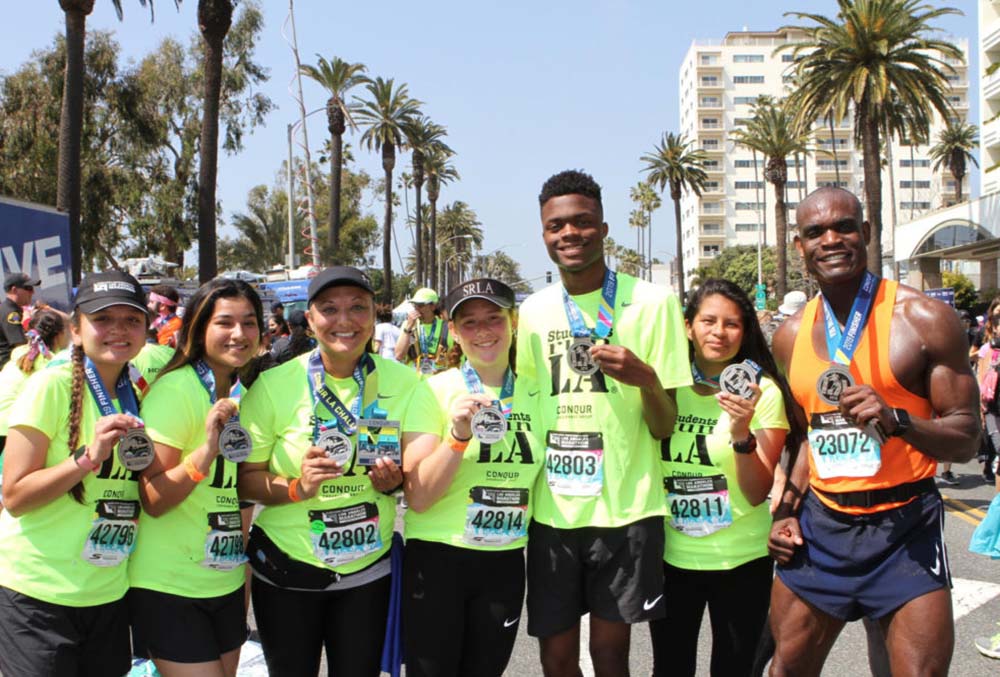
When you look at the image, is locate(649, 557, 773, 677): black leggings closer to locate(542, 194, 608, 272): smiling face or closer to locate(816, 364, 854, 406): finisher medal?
locate(816, 364, 854, 406): finisher medal

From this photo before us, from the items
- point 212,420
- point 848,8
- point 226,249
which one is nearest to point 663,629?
point 212,420

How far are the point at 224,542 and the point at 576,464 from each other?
143 centimetres

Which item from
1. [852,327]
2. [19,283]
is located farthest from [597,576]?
[19,283]

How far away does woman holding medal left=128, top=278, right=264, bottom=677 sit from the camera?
3037 mm

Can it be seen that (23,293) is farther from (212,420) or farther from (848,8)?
(848,8)

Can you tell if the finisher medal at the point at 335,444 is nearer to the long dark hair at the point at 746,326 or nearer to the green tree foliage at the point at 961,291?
the long dark hair at the point at 746,326

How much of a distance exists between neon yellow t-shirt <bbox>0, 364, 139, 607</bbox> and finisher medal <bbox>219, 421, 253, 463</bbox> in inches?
15.7

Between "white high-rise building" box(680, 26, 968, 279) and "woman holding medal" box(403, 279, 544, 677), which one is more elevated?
"white high-rise building" box(680, 26, 968, 279)

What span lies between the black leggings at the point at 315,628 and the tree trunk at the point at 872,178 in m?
24.9

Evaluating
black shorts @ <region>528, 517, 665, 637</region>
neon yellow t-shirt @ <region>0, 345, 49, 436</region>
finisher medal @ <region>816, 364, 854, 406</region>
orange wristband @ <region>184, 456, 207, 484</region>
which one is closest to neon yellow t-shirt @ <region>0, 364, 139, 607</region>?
orange wristband @ <region>184, 456, 207, 484</region>

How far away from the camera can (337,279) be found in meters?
3.24

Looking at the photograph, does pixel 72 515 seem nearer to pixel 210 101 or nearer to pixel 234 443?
pixel 234 443

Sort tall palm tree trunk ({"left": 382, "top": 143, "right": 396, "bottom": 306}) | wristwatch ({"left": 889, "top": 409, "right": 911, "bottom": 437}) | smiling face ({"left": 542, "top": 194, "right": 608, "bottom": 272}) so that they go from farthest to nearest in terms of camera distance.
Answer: tall palm tree trunk ({"left": 382, "top": 143, "right": 396, "bottom": 306})
smiling face ({"left": 542, "top": 194, "right": 608, "bottom": 272})
wristwatch ({"left": 889, "top": 409, "right": 911, "bottom": 437})

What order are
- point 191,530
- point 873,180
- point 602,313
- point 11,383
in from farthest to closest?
point 873,180
point 11,383
point 602,313
point 191,530
